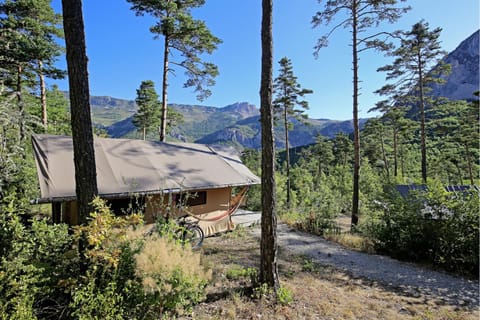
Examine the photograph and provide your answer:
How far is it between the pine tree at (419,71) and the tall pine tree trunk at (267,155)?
11.6m

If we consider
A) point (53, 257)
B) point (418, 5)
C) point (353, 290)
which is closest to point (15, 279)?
point (53, 257)

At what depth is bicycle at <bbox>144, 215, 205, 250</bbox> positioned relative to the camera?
3.17 m

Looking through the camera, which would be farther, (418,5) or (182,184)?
(418,5)

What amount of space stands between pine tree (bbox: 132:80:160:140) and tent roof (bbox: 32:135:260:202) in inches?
603

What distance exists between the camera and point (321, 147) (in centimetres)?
3359

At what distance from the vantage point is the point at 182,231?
3.44 m

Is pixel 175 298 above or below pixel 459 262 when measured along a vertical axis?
above

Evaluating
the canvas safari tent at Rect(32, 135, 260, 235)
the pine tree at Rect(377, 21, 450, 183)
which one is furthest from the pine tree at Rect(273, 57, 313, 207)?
the canvas safari tent at Rect(32, 135, 260, 235)

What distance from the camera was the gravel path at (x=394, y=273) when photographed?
437 cm

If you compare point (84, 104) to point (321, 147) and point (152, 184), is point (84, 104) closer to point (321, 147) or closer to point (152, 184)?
point (152, 184)

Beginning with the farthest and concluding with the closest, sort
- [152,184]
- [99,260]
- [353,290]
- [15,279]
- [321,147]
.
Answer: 1. [321,147]
2. [152,184]
3. [353,290]
4. [99,260]
5. [15,279]

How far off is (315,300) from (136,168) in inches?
200

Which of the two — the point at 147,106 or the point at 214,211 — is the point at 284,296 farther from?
the point at 147,106

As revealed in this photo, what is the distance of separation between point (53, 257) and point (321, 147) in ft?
112
